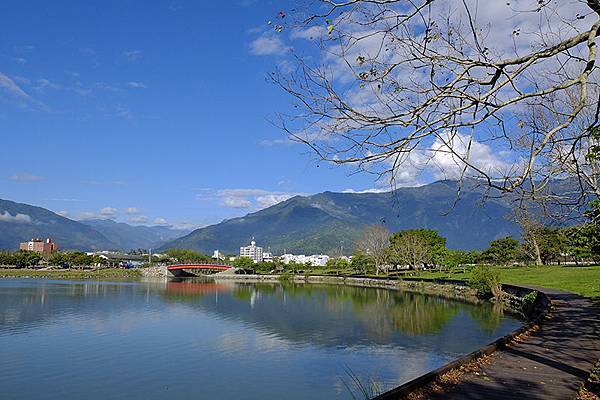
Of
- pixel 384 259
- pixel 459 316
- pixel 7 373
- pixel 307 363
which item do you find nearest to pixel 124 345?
pixel 7 373

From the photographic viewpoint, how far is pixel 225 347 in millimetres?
18531

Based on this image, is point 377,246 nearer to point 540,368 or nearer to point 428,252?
point 428,252

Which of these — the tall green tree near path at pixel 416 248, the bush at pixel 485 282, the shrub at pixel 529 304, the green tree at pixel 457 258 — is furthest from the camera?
A: the tall green tree near path at pixel 416 248

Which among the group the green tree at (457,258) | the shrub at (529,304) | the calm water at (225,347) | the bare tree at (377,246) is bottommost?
the calm water at (225,347)

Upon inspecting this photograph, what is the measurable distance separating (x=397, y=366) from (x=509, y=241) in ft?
189

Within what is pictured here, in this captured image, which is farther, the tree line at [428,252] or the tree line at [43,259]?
the tree line at [43,259]

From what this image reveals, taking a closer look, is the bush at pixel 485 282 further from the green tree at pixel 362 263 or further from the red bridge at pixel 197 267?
the red bridge at pixel 197 267

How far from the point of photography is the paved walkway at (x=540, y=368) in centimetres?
698

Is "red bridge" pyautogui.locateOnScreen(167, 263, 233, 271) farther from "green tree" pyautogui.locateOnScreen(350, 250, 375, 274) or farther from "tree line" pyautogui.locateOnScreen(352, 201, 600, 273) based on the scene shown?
"tree line" pyautogui.locateOnScreen(352, 201, 600, 273)

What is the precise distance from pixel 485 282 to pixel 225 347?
21881 millimetres

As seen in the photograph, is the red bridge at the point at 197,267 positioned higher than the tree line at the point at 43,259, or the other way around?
the tree line at the point at 43,259

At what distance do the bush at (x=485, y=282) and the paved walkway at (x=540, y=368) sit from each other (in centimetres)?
2012

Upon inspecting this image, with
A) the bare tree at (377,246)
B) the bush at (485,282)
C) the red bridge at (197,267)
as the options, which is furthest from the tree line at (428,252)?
the red bridge at (197,267)

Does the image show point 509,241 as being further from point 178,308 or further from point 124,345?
point 124,345
